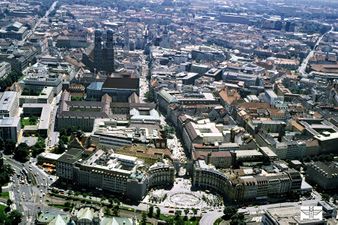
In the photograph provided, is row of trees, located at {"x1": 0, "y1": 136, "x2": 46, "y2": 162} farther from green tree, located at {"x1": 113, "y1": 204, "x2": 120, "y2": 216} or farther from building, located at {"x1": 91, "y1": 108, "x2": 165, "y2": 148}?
green tree, located at {"x1": 113, "y1": 204, "x2": 120, "y2": 216}

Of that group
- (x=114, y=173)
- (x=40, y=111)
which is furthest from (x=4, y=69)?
(x=114, y=173)

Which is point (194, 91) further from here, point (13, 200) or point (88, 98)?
point (13, 200)

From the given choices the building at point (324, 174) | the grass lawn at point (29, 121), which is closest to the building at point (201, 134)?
the building at point (324, 174)

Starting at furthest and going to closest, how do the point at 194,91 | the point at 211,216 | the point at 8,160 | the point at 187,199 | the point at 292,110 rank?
1. the point at 194,91
2. the point at 292,110
3. the point at 8,160
4. the point at 187,199
5. the point at 211,216

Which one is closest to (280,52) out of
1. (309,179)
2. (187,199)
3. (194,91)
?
(194,91)

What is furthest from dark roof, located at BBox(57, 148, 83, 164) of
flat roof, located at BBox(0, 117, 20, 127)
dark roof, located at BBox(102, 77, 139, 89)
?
dark roof, located at BBox(102, 77, 139, 89)
